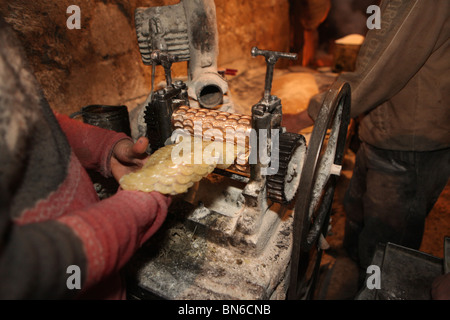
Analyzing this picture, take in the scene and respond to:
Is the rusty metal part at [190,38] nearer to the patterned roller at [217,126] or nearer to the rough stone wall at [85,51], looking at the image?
the patterned roller at [217,126]

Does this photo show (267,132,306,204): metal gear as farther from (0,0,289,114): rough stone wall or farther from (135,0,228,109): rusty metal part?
(0,0,289,114): rough stone wall

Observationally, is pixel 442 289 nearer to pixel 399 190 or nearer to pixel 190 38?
pixel 399 190

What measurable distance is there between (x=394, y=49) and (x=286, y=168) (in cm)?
132

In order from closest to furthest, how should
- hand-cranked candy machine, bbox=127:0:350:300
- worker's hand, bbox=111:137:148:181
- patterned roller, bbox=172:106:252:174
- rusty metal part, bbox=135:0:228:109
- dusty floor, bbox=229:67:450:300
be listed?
hand-cranked candy machine, bbox=127:0:350:300 → patterned roller, bbox=172:106:252:174 → worker's hand, bbox=111:137:148:181 → rusty metal part, bbox=135:0:228:109 → dusty floor, bbox=229:67:450:300

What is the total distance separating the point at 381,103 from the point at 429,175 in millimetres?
784

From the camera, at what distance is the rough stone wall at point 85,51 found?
218 centimetres

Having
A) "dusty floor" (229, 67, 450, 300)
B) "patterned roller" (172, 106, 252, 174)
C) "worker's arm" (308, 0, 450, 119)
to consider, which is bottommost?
"dusty floor" (229, 67, 450, 300)

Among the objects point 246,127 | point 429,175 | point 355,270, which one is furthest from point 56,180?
point 355,270

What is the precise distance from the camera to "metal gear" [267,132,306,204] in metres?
1.22

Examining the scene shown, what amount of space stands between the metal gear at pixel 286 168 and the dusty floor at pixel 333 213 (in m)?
1.28

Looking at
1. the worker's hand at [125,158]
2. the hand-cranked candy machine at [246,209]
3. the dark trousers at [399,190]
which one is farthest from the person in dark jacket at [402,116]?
the worker's hand at [125,158]

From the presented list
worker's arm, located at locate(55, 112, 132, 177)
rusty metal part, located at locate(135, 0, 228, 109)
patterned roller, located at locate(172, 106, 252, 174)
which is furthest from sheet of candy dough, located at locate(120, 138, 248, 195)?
rusty metal part, located at locate(135, 0, 228, 109)

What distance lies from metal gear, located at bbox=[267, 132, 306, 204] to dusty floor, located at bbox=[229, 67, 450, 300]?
1.28 meters

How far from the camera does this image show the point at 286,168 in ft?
4.03
